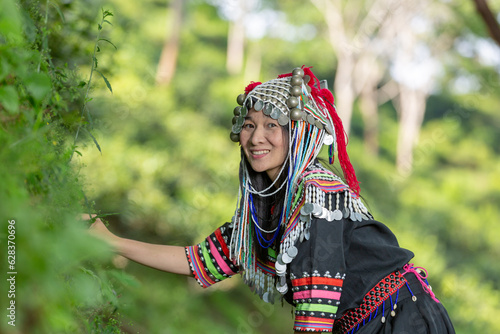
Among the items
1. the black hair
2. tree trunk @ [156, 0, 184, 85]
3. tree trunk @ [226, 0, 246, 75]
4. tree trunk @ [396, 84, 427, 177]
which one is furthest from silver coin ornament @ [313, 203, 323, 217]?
tree trunk @ [396, 84, 427, 177]

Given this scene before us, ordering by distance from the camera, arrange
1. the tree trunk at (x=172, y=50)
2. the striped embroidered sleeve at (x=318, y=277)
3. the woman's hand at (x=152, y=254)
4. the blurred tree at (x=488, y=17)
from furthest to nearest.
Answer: the tree trunk at (x=172, y=50) < the blurred tree at (x=488, y=17) < the woman's hand at (x=152, y=254) < the striped embroidered sleeve at (x=318, y=277)

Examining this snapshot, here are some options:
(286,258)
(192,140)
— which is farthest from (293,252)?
(192,140)

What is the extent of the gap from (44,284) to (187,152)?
7.71 meters

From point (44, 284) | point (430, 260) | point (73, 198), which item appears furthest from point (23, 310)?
point (430, 260)

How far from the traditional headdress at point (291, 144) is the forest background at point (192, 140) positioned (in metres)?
0.50

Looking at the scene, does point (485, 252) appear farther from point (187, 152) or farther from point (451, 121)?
point (187, 152)

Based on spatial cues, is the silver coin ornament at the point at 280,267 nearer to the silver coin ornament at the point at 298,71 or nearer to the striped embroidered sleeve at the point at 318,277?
the striped embroidered sleeve at the point at 318,277

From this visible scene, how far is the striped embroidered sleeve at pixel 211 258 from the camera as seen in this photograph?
2.22m

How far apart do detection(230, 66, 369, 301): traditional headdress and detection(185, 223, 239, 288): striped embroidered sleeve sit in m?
0.06

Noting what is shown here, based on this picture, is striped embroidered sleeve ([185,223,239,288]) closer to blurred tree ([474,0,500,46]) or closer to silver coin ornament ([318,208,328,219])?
silver coin ornament ([318,208,328,219])

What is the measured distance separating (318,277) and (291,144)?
52cm

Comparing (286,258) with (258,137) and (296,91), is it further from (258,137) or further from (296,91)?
(296,91)

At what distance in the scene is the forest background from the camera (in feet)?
3.11

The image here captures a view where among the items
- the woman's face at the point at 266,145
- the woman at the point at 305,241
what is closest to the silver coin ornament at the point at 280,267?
the woman at the point at 305,241
